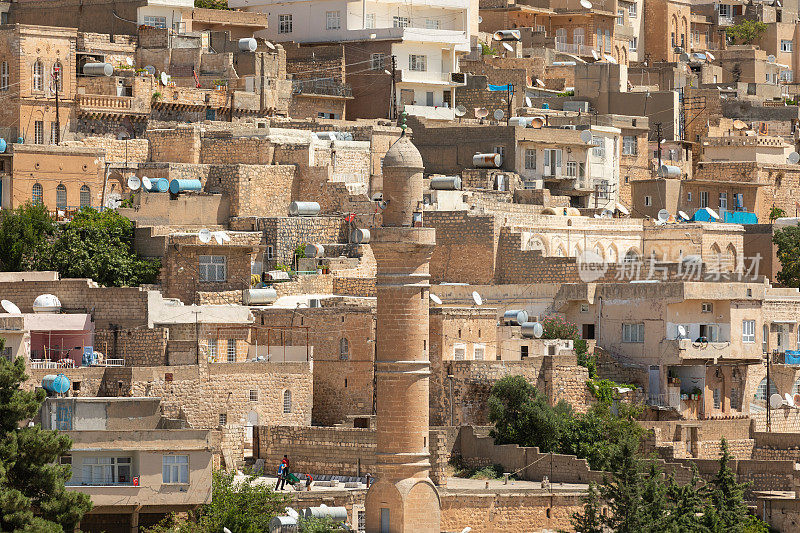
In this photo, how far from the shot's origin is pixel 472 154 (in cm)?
5647

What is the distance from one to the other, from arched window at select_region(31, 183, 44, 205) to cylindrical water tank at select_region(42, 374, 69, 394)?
9.29 m

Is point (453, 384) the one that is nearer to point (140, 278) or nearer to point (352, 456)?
point (352, 456)

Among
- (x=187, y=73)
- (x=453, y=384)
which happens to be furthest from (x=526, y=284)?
(x=187, y=73)

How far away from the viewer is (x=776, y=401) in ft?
162

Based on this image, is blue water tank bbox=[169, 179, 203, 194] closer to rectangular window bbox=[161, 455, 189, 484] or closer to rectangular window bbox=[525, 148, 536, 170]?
rectangular window bbox=[525, 148, 536, 170]

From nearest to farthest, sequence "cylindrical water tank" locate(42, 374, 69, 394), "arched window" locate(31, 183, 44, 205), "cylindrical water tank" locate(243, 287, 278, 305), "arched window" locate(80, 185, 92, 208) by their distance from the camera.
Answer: "cylindrical water tank" locate(42, 374, 69, 394), "cylindrical water tank" locate(243, 287, 278, 305), "arched window" locate(31, 183, 44, 205), "arched window" locate(80, 185, 92, 208)

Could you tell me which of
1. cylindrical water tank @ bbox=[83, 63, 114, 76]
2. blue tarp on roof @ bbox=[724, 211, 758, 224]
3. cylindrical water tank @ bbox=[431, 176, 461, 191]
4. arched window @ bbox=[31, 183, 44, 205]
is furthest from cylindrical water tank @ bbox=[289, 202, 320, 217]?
blue tarp on roof @ bbox=[724, 211, 758, 224]

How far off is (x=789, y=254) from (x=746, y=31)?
85.7 feet

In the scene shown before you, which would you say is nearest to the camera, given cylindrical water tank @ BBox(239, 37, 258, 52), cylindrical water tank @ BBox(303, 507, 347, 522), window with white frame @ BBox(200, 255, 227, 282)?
cylindrical water tank @ BBox(303, 507, 347, 522)

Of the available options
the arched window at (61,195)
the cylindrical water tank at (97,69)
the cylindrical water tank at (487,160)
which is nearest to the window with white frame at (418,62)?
the cylindrical water tank at (487,160)

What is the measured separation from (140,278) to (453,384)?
761cm

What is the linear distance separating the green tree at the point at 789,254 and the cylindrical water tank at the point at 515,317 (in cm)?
1028

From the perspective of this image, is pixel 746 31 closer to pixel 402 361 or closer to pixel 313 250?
pixel 313 250

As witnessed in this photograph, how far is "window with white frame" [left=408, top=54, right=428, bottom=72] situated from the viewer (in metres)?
61.6
